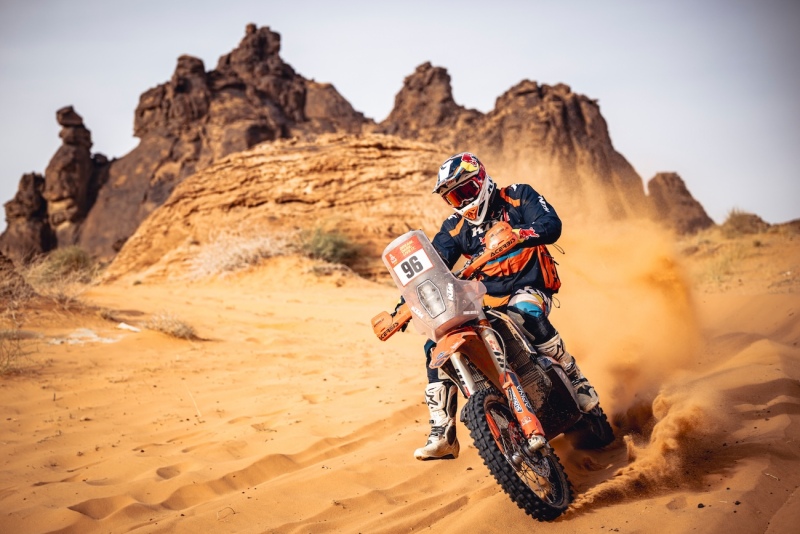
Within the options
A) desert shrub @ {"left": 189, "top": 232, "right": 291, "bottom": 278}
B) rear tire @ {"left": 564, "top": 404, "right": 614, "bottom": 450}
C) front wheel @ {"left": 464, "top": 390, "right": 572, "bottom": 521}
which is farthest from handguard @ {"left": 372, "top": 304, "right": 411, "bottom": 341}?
desert shrub @ {"left": 189, "top": 232, "right": 291, "bottom": 278}

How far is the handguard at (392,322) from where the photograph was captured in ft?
11.8

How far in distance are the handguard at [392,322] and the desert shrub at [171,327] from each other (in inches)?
261

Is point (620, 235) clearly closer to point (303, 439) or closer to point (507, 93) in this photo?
point (303, 439)

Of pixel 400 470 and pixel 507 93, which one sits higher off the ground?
pixel 507 93

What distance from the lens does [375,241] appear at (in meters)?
21.1

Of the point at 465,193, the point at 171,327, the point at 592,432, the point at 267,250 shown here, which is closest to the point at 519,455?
the point at 592,432

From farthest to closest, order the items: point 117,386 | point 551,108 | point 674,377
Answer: point 551,108 < point 117,386 < point 674,377

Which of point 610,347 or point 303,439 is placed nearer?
point 303,439

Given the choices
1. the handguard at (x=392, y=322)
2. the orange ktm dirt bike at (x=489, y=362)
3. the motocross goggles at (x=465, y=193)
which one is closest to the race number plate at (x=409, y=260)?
the orange ktm dirt bike at (x=489, y=362)

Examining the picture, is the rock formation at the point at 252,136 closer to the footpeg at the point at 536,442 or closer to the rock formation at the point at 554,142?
the rock formation at the point at 554,142

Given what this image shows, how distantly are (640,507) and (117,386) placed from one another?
5844mm

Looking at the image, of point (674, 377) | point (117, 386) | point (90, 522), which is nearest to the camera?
point (90, 522)

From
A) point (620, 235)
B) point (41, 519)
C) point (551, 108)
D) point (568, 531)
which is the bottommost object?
point (568, 531)

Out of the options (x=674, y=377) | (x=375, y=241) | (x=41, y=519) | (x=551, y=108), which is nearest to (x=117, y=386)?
(x=41, y=519)
